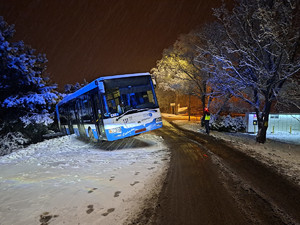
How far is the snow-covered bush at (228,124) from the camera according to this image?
17.9 m

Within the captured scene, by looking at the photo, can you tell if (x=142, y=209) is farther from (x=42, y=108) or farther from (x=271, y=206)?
(x=42, y=108)

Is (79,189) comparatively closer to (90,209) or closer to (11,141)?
(90,209)

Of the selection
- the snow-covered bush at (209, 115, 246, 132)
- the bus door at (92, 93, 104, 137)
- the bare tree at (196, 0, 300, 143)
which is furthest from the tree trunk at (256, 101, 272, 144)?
the bus door at (92, 93, 104, 137)

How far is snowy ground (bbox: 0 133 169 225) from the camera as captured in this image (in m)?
3.75

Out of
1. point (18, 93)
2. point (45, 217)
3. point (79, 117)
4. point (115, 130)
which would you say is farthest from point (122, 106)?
point (18, 93)

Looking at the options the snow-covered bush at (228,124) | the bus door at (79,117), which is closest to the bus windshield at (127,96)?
the bus door at (79,117)

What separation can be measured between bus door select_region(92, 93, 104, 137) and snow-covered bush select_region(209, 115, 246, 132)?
1157 centimetres

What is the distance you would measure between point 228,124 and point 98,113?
42.3ft

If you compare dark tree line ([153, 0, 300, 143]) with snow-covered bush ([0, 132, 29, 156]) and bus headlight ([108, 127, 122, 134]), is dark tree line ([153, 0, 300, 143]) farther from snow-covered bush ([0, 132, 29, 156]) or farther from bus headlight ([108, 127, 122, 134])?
snow-covered bush ([0, 132, 29, 156])

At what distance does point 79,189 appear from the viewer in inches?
196

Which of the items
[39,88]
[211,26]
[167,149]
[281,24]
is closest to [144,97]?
[167,149]

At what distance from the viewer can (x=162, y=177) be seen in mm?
5684

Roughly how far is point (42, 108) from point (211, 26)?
18.8 metres

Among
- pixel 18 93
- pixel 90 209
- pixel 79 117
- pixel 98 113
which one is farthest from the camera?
pixel 18 93
